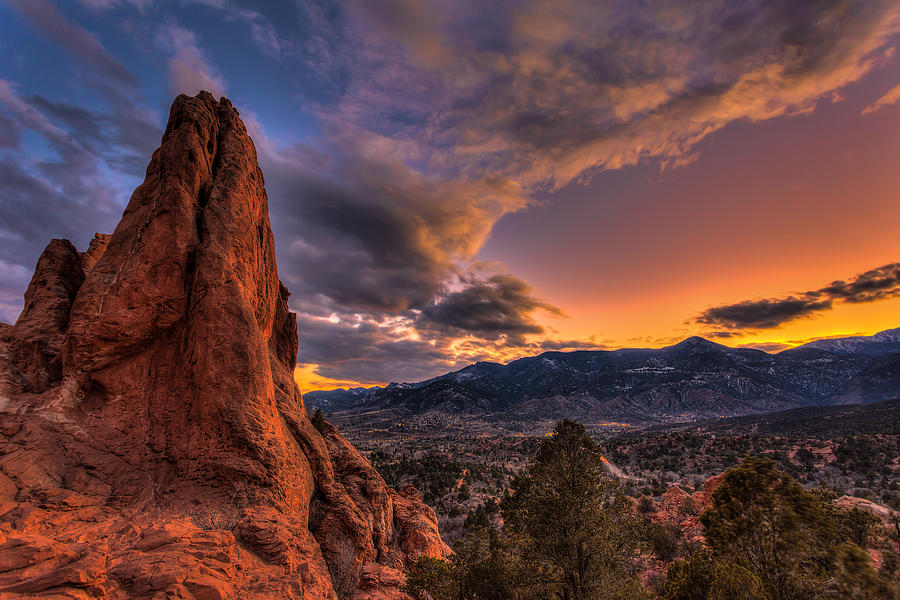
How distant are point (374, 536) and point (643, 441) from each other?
242ft

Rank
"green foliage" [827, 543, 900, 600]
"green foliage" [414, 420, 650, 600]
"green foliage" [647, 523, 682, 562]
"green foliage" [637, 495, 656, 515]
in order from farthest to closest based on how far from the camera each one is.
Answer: "green foliage" [637, 495, 656, 515], "green foliage" [647, 523, 682, 562], "green foliage" [414, 420, 650, 600], "green foliage" [827, 543, 900, 600]

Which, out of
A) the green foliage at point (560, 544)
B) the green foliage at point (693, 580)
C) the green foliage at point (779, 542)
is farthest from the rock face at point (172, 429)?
the green foliage at point (779, 542)

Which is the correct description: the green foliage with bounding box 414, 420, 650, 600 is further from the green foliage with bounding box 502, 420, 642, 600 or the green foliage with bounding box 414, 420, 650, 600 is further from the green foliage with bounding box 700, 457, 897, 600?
the green foliage with bounding box 700, 457, 897, 600

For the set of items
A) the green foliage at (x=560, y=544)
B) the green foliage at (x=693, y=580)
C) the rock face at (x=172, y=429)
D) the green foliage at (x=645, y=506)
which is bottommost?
the green foliage at (x=645, y=506)

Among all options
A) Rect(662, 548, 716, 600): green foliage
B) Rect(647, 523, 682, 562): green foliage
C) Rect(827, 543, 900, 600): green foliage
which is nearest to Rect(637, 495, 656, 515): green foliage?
Rect(647, 523, 682, 562): green foliage

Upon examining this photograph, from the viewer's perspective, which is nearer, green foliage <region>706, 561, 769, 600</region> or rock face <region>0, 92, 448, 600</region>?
rock face <region>0, 92, 448, 600</region>

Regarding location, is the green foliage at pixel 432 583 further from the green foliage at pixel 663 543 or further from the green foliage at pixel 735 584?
the green foliage at pixel 663 543

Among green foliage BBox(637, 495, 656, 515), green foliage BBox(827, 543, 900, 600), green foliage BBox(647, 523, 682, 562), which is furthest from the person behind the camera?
green foliage BBox(637, 495, 656, 515)

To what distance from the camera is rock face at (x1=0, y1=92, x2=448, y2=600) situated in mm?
8125

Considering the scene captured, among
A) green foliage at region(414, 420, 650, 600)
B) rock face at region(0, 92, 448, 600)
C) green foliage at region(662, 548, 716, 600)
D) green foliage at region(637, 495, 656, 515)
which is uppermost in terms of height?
rock face at region(0, 92, 448, 600)

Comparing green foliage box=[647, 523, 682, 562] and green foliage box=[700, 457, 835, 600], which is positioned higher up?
green foliage box=[700, 457, 835, 600]

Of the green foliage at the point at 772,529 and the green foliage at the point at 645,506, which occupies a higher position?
the green foliage at the point at 772,529

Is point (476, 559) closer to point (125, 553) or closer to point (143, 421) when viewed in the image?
point (125, 553)

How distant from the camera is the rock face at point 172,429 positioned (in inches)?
320
